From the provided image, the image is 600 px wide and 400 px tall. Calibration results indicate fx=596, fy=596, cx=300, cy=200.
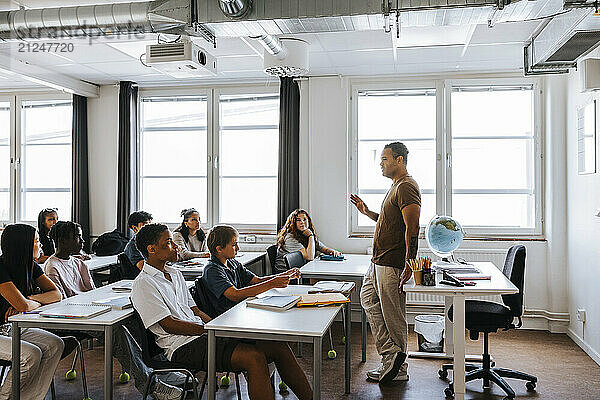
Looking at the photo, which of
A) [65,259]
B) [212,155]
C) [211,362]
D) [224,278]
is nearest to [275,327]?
[211,362]

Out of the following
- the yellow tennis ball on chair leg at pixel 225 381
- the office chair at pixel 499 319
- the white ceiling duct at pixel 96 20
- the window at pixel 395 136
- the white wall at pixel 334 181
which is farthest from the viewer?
the window at pixel 395 136

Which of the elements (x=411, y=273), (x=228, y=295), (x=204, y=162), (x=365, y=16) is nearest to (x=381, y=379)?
(x=411, y=273)

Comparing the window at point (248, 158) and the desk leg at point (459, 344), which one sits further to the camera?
the window at point (248, 158)

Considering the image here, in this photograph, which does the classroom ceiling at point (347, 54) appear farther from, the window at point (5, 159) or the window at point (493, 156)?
the window at point (5, 159)

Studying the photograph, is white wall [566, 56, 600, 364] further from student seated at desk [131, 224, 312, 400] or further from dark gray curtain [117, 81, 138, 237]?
dark gray curtain [117, 81, 138, 237]

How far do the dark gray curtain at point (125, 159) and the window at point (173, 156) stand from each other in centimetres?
25

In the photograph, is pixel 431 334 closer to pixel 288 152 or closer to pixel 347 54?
pixel 288 152

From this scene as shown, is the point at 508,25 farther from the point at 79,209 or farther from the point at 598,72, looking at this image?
the point at 79,209

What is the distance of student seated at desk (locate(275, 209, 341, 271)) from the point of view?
235 inches

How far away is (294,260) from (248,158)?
203 cm

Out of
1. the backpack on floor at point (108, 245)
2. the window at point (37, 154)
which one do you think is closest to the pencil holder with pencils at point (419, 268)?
the backpack on floor at point (108, 245)

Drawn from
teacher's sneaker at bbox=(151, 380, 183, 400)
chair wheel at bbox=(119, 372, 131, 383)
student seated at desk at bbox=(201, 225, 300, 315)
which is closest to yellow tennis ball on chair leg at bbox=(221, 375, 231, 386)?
teacher's sneaker at bbox=(151, 380, 183, 400)

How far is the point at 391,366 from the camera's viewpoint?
14.1 ft

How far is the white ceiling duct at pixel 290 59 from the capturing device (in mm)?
5152
